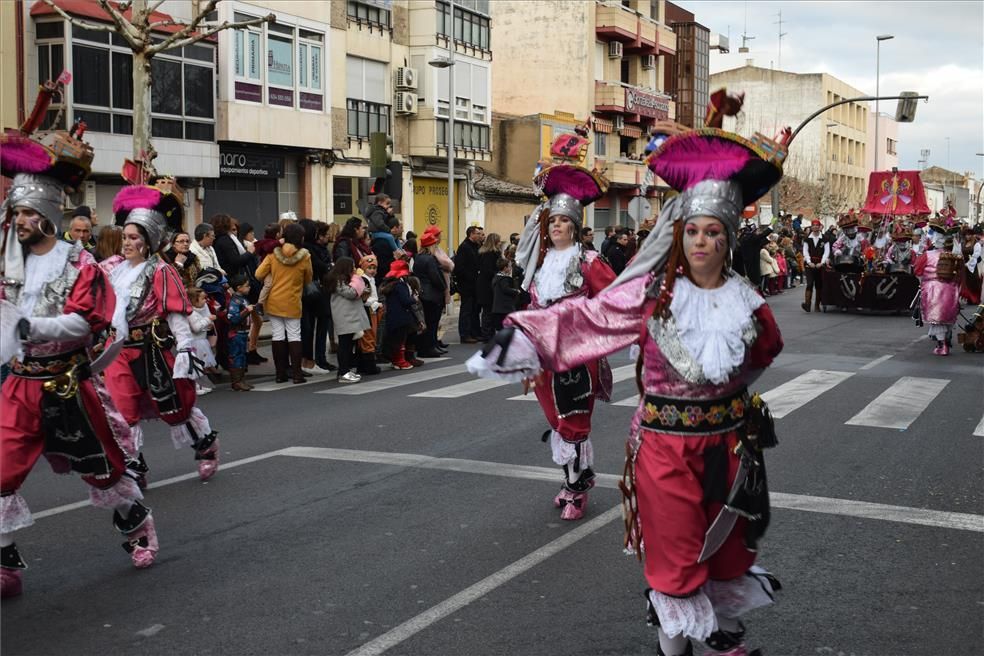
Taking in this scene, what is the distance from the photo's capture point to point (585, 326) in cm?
437

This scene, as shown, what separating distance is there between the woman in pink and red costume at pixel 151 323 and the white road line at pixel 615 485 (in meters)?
1.68

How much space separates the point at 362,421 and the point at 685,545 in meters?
6.90

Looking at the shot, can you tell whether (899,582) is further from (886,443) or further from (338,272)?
(338,272)

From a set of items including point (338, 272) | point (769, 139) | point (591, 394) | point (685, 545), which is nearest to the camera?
point (685, 545)

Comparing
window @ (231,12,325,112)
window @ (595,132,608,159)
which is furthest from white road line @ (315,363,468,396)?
window @ (595,132,608,159)

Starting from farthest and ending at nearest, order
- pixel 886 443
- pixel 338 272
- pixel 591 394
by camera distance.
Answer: pixel 338 272 → pixel 886 443 → pixel 591 394

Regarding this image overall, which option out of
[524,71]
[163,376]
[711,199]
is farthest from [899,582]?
[524,71]

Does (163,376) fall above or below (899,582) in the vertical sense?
above

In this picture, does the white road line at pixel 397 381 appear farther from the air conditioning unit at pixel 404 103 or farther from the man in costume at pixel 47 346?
the air conditioning unit at pixel 404 103

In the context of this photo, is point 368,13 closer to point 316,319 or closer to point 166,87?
point 166,87

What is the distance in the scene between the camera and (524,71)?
168 feet

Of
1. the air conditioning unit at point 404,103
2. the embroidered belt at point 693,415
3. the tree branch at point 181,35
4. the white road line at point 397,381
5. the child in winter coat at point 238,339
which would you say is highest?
the air conditioning unit at point 404,103

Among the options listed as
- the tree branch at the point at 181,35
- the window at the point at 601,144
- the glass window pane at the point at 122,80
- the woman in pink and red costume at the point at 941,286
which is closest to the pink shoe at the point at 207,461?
the tree branch at the point at 181,35

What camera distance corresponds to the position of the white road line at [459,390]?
12406 mm
